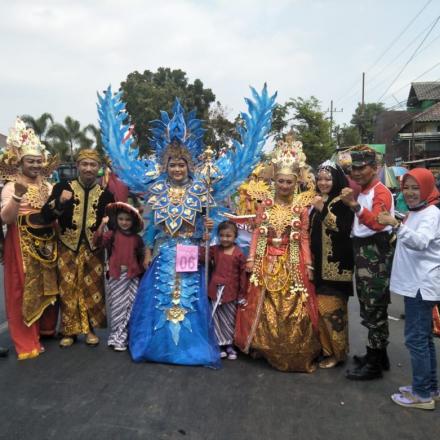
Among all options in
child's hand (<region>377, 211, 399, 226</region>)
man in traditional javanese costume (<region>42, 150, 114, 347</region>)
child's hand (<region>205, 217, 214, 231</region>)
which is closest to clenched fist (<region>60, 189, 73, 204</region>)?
man in traditional javanese costume (<region>42, 150, 114, 347</region>)

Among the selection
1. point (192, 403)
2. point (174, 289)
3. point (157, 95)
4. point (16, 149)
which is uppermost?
point (157, 95)

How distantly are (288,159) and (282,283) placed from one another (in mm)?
1036

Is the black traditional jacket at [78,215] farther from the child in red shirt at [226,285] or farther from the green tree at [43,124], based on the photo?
the green tree at [43,124]

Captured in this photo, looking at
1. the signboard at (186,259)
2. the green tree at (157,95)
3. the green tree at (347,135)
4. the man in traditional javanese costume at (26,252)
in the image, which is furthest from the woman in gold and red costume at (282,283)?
the green tree at (347,135)

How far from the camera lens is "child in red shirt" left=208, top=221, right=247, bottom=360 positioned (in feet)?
12.1

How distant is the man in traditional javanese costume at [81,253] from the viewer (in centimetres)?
391

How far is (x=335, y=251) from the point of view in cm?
349

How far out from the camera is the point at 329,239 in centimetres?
350

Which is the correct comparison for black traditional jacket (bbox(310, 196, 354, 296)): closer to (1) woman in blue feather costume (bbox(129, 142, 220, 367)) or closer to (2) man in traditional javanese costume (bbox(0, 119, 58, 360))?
(1) woman in blue feather costume (bbox(129, 142, 220, 367))

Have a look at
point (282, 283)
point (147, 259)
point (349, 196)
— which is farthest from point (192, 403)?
point (349, 196)

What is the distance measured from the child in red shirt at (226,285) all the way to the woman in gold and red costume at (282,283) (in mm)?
100

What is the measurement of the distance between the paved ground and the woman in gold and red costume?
0.64ft

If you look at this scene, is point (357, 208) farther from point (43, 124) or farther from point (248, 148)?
point (43, 124)

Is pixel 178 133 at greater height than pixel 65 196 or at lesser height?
greater
